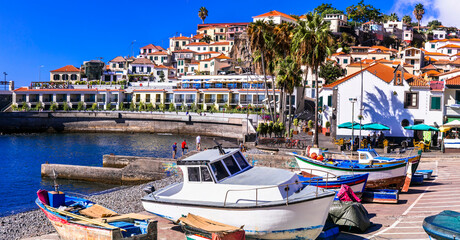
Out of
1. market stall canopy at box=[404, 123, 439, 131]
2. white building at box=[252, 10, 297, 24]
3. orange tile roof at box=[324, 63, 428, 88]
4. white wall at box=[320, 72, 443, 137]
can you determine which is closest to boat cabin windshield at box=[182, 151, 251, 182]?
market stall canopy at box=[404, 123, 439, 131]

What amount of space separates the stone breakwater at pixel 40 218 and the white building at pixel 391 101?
78.5 feet

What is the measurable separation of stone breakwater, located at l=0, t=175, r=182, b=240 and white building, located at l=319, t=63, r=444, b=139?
23918 mm

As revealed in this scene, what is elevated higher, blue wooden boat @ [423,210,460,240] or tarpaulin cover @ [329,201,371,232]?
blue wooden boat @ [423,210,460,240]

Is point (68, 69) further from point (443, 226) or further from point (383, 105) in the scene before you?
point (443, 226)

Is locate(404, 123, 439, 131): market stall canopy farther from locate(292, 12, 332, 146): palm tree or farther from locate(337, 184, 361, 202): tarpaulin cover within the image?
locate(337, 184, 361, 202): tarpaulin cover

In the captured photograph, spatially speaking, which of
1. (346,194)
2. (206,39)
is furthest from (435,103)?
(206,39)

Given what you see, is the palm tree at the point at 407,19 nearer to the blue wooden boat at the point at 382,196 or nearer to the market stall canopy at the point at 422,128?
the market stall canopy at the point at 422,128

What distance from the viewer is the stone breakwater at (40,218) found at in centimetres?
1773

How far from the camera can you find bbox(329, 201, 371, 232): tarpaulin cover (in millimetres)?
16016

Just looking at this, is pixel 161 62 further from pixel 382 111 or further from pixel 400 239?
pixel 400 239

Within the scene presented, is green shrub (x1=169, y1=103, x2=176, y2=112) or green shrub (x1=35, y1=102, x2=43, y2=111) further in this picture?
green shrub (x1=35, y1=102, x2=43, y2=111)

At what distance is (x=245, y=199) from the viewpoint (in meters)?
14.8

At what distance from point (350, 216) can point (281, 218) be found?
Answer: 3.58 meters

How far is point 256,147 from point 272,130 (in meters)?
5.03
